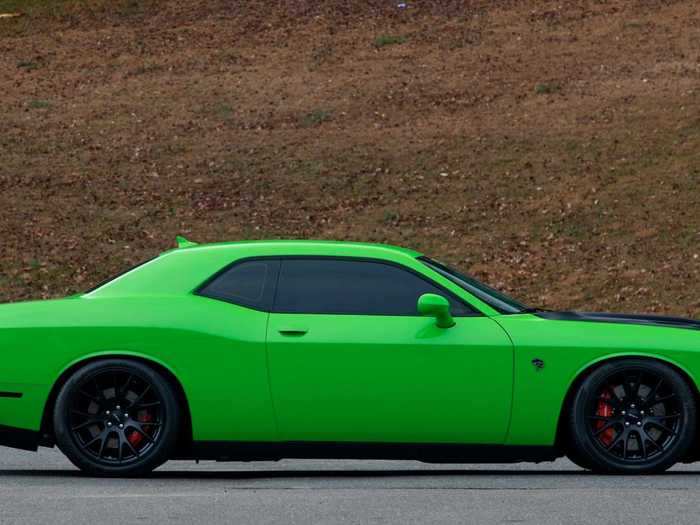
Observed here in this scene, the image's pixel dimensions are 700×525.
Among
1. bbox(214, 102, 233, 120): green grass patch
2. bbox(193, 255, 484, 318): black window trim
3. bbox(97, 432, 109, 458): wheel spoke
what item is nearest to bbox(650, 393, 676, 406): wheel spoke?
bbox(193, 255, 484, 318): black window trim

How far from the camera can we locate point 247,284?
9258mm

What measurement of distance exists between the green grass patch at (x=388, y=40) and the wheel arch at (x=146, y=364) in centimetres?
3294

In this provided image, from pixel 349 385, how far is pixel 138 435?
3.98 ft

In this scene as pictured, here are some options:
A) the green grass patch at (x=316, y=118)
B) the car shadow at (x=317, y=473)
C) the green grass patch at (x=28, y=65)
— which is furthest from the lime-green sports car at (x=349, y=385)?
the green grass patch at (x=28, y=65)

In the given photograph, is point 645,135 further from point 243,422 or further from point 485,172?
point 243,422

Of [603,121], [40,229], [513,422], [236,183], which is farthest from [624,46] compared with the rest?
[513,422]

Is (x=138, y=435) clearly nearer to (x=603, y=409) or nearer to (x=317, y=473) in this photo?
(x=317, y=473)

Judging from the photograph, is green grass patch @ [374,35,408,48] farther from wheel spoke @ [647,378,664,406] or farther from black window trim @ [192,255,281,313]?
wheel spoke @ [647,378,664,406]

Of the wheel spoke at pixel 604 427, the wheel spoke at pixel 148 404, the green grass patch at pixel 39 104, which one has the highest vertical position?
the green grass patch at pixel 39 104

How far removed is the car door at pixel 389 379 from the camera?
29.6 ft

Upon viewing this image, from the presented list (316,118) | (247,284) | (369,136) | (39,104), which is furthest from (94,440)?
(39,104)

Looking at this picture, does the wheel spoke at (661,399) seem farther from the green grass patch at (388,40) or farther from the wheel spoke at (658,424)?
the green grass patch at (388,40)

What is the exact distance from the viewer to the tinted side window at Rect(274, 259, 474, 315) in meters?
9.16

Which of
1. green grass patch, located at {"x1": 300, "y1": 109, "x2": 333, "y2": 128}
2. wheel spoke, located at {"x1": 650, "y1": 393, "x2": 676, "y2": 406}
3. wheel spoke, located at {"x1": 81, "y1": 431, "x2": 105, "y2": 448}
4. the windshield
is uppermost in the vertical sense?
green grass patch, located at {"x1": 300, "y1": 109, "x2": 333, "y2": 128}
